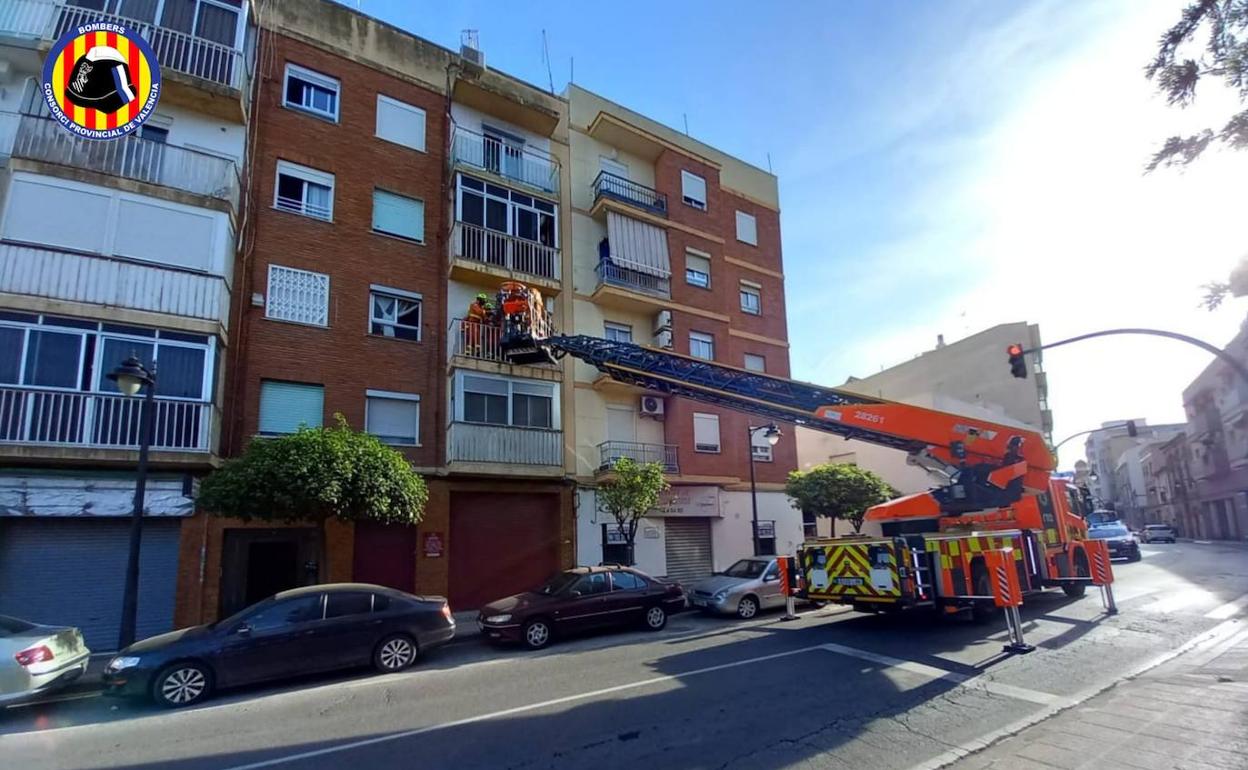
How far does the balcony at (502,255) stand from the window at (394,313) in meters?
1.54

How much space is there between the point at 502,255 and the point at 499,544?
793 centimetres

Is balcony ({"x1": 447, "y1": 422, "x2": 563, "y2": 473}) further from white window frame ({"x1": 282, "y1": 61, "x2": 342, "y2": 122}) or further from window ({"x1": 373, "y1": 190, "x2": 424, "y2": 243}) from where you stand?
white window frame ({"x1": 282, "y1": 61, "x2": 342, "y2": 122})

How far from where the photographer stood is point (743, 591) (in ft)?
44.2

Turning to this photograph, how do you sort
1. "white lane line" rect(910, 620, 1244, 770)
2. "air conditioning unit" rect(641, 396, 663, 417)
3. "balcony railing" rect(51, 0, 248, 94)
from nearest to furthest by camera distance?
"white lane line" rect(910, 620, 1244, 770) < "balcony railing" rect(51, 0, 248, 94) < "air conditioning unit" rect(641, 396, 663, 417)

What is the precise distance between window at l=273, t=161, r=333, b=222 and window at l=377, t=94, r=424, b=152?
2244mm

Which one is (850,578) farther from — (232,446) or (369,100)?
(369,100)

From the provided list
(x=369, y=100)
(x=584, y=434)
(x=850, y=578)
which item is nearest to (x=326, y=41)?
(x=369, y=100)

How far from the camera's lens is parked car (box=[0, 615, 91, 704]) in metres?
7.21

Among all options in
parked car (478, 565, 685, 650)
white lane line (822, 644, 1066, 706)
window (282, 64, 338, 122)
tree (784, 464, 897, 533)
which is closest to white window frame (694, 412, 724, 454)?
tree (784, 464, 897, 533)

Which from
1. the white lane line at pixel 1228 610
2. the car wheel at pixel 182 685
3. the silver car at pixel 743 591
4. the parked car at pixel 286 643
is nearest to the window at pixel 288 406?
the parked car at pixel 286 643

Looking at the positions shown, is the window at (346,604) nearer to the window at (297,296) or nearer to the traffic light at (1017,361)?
the window at (297,296)

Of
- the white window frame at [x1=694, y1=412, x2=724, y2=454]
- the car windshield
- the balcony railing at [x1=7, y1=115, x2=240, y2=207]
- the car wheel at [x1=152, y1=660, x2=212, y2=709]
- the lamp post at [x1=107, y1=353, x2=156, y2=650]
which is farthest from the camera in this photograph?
the white window frame at [x1=694, y1=412, x2=724, y2=454]

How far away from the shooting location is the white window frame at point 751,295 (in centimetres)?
2375

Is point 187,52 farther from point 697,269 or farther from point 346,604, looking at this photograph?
point 697,269
